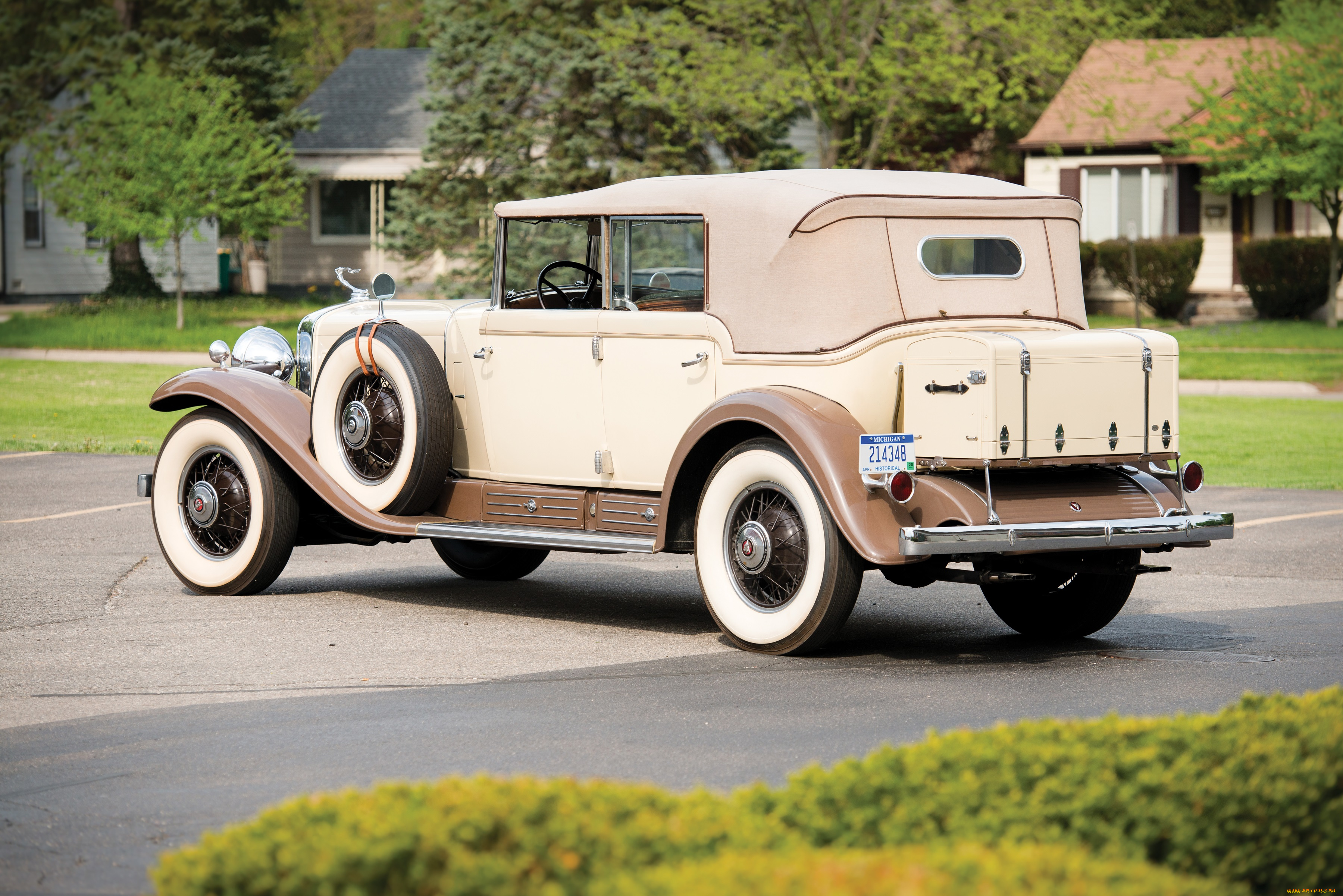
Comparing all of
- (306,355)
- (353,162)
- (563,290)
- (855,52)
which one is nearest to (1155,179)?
(855,52)

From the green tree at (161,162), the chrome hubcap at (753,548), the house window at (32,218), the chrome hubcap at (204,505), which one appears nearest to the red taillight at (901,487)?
the chrome hubcap at (753,548)

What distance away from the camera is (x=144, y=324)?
102 ft

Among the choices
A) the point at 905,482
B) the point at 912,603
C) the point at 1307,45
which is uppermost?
the point at 1307,45

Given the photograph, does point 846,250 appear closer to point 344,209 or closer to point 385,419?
point 385,419

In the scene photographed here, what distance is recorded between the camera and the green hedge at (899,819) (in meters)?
2.88

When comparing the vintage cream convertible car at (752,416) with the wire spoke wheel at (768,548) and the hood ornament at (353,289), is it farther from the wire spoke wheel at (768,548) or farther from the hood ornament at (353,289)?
the hood ornament at (353,289)

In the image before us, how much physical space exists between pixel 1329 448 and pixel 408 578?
33.4 ft

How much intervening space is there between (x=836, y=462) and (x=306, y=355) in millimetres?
3883

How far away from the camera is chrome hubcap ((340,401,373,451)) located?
8.86 meters

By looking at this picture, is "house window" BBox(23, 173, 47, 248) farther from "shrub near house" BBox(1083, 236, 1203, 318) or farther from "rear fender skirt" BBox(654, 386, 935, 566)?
"rear fender skirt" BBox(654, 386, 935, 566)

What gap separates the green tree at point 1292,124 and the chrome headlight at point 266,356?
968 inches

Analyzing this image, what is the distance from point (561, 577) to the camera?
10.2m

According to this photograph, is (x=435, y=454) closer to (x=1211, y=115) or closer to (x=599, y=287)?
(x=599, y=287)

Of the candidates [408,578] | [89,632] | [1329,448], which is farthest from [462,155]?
[89,632]
